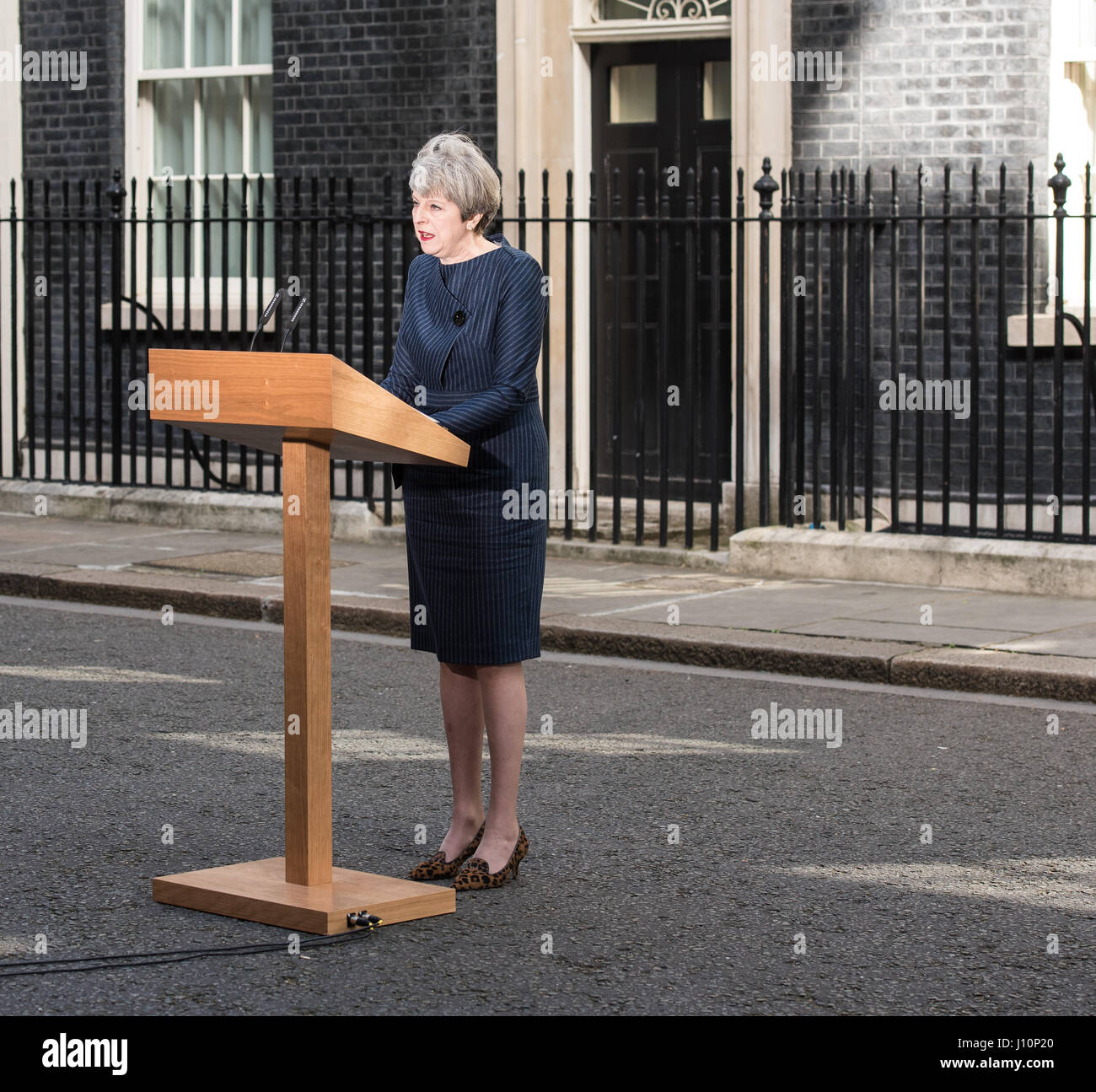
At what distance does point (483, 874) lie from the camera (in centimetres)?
457

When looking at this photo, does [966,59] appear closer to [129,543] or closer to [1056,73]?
[1056,73]

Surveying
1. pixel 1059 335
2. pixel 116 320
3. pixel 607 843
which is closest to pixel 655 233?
pixel 1059 335

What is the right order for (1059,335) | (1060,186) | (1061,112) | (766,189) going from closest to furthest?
(1060,186), (1059,335), (766,189), (1061,112)

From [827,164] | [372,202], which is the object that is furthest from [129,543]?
[827,164]

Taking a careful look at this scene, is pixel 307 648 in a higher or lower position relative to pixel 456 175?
lower

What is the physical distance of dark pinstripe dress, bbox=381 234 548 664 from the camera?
15.1ft

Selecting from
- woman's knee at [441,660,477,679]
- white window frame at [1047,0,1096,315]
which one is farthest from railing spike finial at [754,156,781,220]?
woman's knee at [441,660,477,679]

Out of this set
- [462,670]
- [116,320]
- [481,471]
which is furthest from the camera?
[116,320]

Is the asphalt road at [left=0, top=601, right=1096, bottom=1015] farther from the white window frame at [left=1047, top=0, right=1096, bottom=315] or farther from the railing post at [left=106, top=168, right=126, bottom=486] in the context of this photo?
the railing post at [left=106, top=168, right=126, bottom=486]

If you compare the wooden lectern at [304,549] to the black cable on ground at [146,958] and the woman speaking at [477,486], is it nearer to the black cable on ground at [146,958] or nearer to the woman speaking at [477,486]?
the black cable on ground at [146,958]

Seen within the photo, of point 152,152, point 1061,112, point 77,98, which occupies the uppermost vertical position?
point 77,98

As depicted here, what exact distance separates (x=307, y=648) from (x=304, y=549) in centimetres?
23

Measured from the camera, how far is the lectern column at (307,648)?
4.22 meters

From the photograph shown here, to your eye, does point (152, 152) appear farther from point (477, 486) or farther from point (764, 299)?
point (477, 486)
